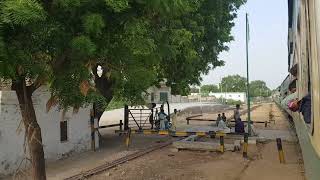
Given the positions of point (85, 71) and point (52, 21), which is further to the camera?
point (85, 71)

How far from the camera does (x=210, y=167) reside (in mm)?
13859

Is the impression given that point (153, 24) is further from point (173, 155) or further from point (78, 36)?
point (173, 155)

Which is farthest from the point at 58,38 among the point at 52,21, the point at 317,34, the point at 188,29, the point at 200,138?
the point at 200,138

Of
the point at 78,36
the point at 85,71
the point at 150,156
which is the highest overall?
the point at 78,36

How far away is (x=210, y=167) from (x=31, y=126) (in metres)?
7.28

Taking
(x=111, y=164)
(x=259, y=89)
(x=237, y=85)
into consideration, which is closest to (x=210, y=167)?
(x=111, y=164)

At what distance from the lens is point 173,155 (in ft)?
54.0

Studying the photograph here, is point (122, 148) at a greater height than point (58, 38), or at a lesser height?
lesser

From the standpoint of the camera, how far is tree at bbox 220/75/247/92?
166 metres

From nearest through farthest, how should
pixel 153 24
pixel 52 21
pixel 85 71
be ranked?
pixel 52 21, pixel 85 71, pixel 153 24

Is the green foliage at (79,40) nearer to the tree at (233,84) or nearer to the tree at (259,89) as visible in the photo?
the tree at (233,84)

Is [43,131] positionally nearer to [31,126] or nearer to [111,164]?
[111,164]

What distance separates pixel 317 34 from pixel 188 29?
50.1 feet

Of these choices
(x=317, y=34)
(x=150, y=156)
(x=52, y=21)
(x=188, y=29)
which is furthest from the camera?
(x=188, y=29)
